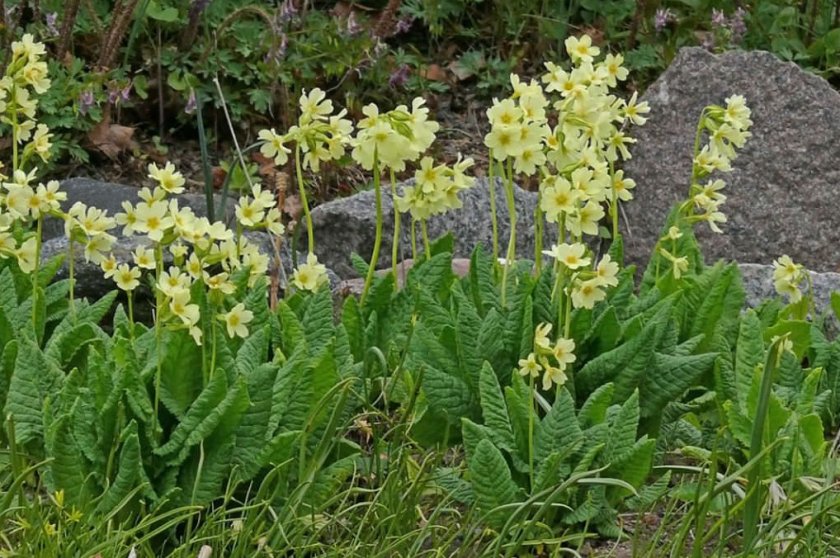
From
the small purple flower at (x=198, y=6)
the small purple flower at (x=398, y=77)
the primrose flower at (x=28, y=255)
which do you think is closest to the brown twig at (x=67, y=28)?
the small purple flower at (x=198, y=6)

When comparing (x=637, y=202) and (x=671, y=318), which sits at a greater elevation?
(x=671, y=318)

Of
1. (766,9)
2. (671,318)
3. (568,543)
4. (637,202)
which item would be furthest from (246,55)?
(568,543)

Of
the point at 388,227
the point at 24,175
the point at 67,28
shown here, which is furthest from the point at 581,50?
the point at 67,28

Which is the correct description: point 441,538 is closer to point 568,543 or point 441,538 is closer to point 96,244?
point 568,543

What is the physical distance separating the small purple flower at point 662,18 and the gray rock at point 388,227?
150 centimetres

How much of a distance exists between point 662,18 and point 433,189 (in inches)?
116

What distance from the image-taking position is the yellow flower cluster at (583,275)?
2.37 m

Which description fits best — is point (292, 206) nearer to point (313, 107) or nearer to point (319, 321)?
point (319, 321)

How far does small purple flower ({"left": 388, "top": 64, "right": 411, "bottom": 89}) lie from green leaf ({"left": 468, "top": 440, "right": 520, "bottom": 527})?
2.84 metres

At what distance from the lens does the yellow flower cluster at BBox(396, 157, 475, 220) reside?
2678mm

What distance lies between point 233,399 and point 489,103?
3.31 meters

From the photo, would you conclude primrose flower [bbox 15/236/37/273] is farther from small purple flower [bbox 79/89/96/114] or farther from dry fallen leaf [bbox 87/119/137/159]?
dry fallen leaf [bbox 87/119/137/159]

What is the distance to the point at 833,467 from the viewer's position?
95.0 inches

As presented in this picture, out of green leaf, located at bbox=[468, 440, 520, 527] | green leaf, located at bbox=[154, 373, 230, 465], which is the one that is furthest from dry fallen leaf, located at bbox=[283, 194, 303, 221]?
green leaf, located at bbox=[468, 440, 520, 527]
